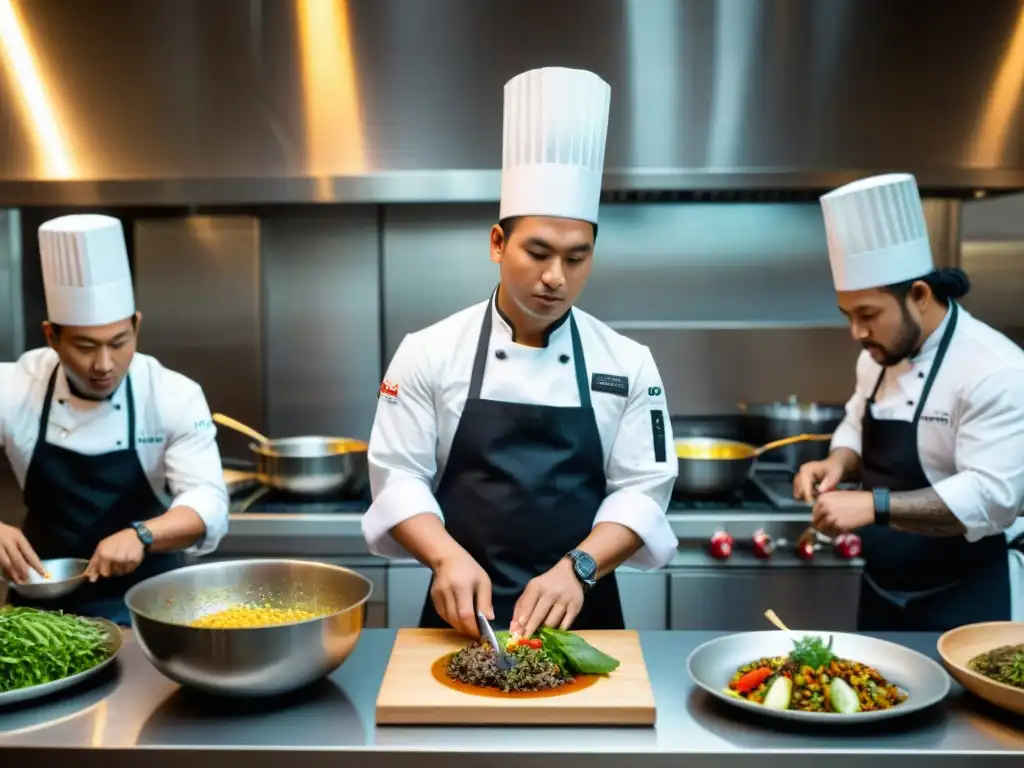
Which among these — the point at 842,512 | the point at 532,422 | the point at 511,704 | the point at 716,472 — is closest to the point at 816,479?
the point at 842,512

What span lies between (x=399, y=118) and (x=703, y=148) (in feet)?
3.53

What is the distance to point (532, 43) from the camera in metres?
3.47

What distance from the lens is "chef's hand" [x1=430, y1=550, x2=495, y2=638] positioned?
5.56 ft

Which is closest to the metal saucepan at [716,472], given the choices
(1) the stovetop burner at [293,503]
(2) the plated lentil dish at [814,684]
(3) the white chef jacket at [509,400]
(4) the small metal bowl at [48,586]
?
(1) the stovetop burner at [293,503]

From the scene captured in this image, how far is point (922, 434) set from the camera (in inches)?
97.8

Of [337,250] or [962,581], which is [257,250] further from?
[962,581]

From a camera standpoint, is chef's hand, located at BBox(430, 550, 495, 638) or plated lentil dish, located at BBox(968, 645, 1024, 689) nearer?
plated lentil dish, located at BBox(968, 645, 1024, 689)

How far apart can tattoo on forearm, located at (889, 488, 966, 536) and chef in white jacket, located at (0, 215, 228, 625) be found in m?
1.61

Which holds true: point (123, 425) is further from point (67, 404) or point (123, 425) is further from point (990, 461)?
point (990, 461)

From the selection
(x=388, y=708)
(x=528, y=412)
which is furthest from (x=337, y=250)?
(x=388, y=708)

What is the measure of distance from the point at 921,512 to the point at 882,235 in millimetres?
678

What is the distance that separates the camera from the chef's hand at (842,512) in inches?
87.6

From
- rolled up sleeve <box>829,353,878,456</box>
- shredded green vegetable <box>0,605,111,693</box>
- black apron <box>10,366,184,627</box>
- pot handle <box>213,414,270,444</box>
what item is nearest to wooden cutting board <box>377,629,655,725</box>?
shredded green vegetable <box>0,605,111,693</box>

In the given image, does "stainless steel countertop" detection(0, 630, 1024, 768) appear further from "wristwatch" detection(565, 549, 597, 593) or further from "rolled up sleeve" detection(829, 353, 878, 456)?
"rolled up sleeve" detection(829, 353, 878, 456)
